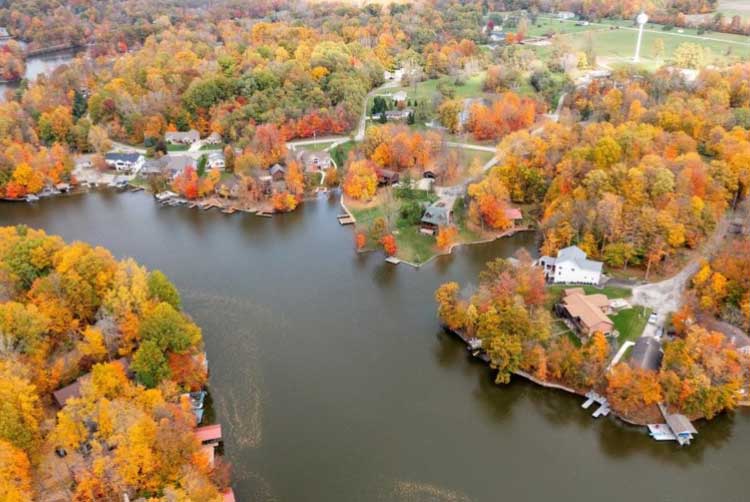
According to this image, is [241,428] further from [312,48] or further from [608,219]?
[312,48]

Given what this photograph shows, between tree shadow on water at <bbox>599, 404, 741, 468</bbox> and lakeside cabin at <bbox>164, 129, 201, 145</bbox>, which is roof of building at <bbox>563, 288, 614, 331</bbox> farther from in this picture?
lakeside cabin at <bbox>164, 129, 201, 145</bbox>

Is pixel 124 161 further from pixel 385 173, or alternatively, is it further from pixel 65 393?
pixel 65 393

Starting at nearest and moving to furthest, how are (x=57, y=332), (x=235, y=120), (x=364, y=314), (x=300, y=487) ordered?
(x=300, y=487) < (x=57, y=332) < (x=364, y=314) < (x=235, y=120)

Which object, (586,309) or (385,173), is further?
(385,173)

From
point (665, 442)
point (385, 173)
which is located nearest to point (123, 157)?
point (385, 173)

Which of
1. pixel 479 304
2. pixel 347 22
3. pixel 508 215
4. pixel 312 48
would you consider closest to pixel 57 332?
pixel 479 304

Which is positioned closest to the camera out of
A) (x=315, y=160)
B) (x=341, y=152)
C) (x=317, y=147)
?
(x=315, y=160)

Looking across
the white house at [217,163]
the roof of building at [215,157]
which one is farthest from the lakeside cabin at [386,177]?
the roof of building at [215,157]

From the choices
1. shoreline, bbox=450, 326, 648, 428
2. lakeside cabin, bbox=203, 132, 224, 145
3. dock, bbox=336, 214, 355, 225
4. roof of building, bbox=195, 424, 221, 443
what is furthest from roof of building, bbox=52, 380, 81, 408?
lakeside cabin, bbox=203, 132, 224, 145
